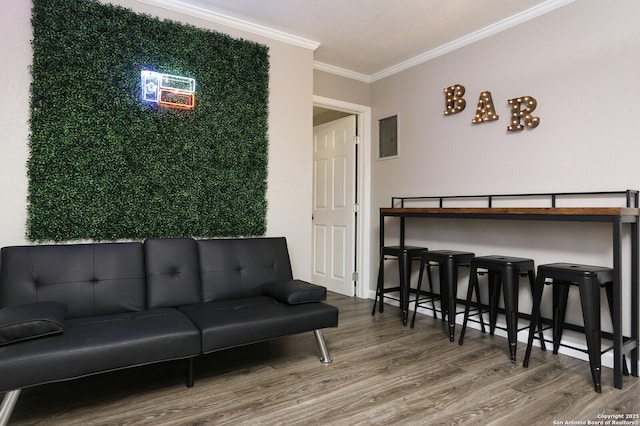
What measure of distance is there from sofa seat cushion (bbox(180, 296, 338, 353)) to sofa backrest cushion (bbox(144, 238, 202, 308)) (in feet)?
0.42

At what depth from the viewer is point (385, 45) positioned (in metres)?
3.85

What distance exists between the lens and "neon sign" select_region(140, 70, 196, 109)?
9.65ft

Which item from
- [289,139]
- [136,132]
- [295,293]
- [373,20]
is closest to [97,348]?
[295,293]

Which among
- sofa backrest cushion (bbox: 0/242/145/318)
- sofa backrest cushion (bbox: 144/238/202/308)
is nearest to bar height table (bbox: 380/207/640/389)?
sofa backrest cushion (bbox: 144/238/202/308)

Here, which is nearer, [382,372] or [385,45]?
[382,372]

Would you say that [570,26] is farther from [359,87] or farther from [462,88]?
[359,87]

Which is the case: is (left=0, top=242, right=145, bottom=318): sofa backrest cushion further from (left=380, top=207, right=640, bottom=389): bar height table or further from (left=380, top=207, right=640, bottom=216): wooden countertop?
(left=380, top=207, right=640, bottom=389): bar height table

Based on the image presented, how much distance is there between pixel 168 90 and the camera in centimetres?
301

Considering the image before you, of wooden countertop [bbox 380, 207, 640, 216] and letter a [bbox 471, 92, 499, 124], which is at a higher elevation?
letter a [bbox 471, 92, 499, 124]

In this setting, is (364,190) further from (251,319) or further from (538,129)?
(251,319)

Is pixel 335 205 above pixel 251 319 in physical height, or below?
above

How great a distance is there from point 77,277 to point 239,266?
108 cm

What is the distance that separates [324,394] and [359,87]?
140 inches

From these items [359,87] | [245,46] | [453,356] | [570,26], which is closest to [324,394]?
[453,356]
